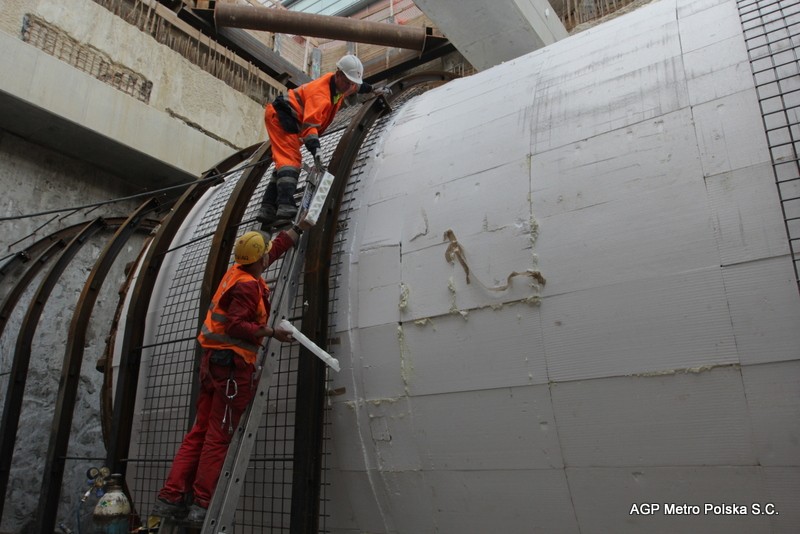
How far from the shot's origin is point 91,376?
7.09m

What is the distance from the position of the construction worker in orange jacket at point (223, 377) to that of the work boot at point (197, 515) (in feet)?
0.07

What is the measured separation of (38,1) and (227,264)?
18.4ft

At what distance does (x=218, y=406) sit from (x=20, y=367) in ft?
12.5

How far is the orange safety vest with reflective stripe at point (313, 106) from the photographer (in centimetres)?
405

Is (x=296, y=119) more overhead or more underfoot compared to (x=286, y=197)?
more overhead

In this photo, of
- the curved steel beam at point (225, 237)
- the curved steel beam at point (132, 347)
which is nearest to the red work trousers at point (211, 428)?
the curved steel beam at point (225, 237)

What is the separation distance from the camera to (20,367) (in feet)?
18.8

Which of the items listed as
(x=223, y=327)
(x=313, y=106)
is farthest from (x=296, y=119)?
(x=223, y=327)

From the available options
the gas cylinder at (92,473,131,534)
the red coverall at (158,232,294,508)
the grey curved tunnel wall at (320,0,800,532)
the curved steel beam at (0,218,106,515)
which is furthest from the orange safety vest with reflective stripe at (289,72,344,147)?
the curved steel beam at (0,218,106,515)

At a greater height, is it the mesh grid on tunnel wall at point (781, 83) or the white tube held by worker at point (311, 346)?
the mesh grid on tunnel wall at point (781, 83)

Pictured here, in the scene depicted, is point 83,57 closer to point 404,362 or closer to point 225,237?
point 225,237

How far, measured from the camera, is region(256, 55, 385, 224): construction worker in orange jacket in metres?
4.01

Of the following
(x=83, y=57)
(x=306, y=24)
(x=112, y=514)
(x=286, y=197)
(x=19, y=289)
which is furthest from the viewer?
(x=306, y=24)

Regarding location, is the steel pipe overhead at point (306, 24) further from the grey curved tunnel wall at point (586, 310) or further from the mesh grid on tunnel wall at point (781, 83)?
the mesh grid on tunnel wall at point (781, 83)
